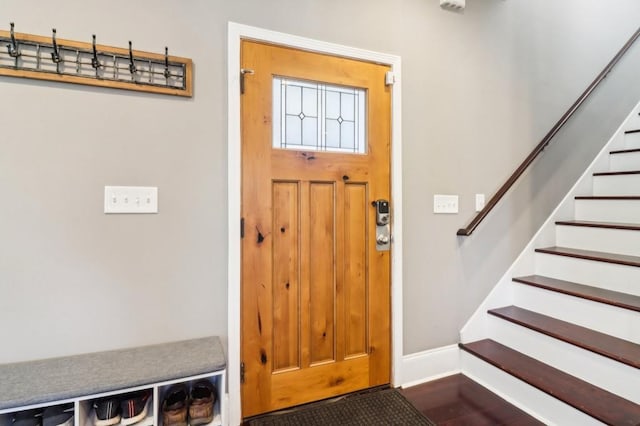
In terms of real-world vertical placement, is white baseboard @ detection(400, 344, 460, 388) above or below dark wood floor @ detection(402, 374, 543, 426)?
above

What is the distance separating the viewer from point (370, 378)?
2037 mm

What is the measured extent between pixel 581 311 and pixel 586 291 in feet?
0.47

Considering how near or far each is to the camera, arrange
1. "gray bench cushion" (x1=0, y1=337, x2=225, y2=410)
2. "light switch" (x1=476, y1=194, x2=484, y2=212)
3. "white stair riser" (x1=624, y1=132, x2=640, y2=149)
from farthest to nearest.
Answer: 1. "white stair riser" (x1=624, y1=132, x2=640, y2=149)
2. "light switch" (x1=476, y1=194, x2=484, y2=212)
3. "gray bench cushion" (x1=0, y1=337, x2=225, y2=410)

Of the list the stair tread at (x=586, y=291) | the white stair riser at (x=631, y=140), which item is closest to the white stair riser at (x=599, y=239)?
the stair tread at (x=586, y=291)

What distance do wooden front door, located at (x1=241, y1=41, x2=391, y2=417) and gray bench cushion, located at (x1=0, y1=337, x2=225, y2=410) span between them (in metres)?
0.34

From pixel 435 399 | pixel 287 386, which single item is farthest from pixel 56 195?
pixel 435 399

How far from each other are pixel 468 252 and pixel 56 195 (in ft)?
8.05

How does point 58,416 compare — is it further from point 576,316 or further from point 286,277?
point 576,316

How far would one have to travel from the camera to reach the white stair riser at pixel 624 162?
109 inches

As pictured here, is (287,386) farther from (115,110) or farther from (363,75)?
(363,75)

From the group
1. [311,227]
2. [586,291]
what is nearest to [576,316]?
[586,291]

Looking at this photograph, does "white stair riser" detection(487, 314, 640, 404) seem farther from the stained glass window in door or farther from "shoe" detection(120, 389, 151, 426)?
"shoe" detection(120, 389, 151, 426)

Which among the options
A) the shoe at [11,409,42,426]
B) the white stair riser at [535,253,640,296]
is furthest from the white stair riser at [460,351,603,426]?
the shoe at [11,409,42,426]

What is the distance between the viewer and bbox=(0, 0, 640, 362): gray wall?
55.4 inches
